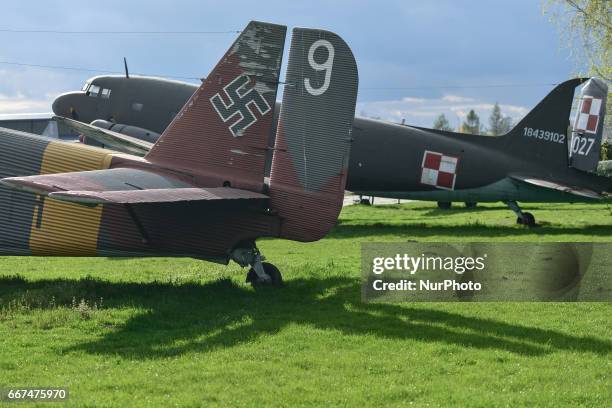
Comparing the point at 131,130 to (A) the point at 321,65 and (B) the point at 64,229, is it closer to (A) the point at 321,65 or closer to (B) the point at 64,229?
(B) the point at 64,229

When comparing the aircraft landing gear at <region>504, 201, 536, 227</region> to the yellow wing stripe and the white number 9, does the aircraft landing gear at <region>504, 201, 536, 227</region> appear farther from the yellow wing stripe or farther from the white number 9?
the yellow wing stripe

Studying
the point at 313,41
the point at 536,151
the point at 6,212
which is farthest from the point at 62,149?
the point at 536,151

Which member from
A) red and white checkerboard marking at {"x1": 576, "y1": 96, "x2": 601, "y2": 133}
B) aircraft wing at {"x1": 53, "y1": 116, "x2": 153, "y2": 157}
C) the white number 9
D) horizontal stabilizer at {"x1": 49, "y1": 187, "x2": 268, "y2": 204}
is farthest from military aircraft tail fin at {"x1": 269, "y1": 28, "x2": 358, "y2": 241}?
red and white checkerboard marking at {"x1": 576, "y1": 96, "x2": 601, "y2": 133}

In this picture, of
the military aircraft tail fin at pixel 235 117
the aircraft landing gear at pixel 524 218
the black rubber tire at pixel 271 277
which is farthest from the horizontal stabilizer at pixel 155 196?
the aircraft landing gear at pixel 524 218

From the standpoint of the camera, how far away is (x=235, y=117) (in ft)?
41.8

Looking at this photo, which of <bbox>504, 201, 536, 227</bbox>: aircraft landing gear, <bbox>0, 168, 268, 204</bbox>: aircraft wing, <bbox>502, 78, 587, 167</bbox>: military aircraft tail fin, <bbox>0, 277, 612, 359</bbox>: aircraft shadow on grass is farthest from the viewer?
<bbox>504, 201, 536, 227</bbox>: aircraft landing gear

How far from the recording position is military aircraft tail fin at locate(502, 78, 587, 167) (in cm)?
2489

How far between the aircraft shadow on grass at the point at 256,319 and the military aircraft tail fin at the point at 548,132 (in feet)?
44.6

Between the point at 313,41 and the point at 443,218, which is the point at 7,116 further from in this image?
the point at 313,41

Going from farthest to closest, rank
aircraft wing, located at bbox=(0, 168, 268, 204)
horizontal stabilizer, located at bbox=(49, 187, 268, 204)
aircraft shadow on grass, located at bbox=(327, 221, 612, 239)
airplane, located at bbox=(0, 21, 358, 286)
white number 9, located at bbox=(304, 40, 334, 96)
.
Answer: aircraft shadow on grass, located at bbox=(327, 221, 612, 239), airplane, located at bbox=(0, 21, 358, 286), white number 9, located at bbox=(304, 40, 334, 96), aircraft wing, located at bbox=(0, 168, 268, 204), horizontal stabilizer, located at bbox=(49, 187, 268, 204)

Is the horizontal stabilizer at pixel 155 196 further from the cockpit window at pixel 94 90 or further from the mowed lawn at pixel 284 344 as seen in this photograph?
the cockpit window at pixel 94 90

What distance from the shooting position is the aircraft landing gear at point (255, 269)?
42.3 ft

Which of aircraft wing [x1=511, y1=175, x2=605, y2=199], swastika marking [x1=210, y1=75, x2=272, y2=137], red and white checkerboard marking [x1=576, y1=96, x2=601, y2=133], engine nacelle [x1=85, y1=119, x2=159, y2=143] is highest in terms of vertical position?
red and white checkerboard marking [x1=576, y1=96, x2=601, y2=133]

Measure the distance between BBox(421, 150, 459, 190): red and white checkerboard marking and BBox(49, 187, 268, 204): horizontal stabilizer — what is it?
522 inches
